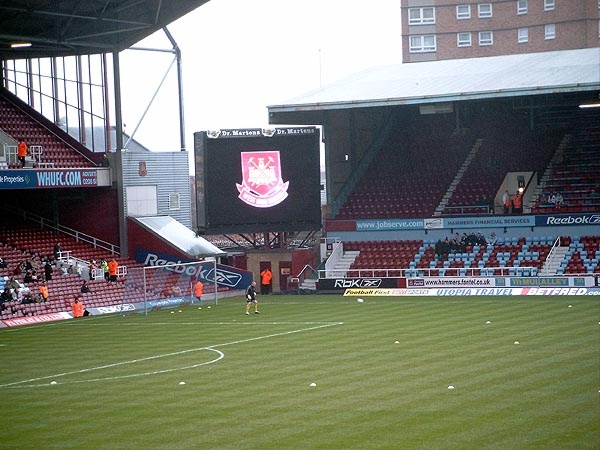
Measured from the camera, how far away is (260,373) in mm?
25688

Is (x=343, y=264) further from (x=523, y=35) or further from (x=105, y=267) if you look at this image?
(x=523, y=35)

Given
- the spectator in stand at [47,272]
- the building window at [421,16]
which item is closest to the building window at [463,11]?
the building window at [421,16]

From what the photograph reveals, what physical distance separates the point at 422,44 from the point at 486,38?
6007 mm

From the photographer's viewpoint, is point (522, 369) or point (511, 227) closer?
point (522, 369)

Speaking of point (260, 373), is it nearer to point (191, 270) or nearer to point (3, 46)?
point (191, 270)

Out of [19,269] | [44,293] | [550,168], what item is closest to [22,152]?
[19,269]

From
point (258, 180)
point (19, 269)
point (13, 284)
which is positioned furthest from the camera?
point (258, 180)

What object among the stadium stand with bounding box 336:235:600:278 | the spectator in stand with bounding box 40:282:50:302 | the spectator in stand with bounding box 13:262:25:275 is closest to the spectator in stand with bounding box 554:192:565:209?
the stadium stand with bounding box 336:235:600:278

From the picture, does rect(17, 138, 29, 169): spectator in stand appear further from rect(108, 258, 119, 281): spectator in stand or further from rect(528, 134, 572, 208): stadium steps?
rect(528, 134, 572, 208): stadium steps

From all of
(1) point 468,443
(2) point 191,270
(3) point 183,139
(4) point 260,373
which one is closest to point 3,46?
(3) point 183,139

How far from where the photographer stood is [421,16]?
101438 mm

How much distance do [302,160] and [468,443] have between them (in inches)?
1438

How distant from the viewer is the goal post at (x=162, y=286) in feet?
156

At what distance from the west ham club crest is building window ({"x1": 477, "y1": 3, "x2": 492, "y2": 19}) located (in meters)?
53.3
